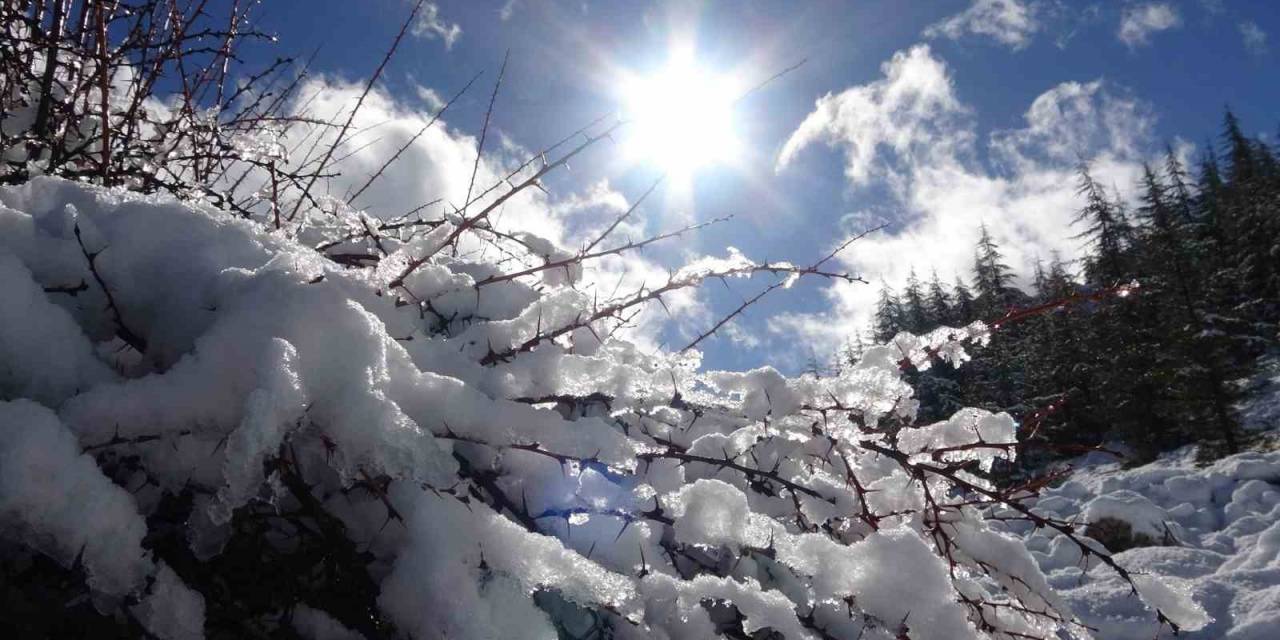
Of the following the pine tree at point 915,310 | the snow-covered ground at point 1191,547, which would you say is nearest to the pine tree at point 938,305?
the pine tree at point 915,310

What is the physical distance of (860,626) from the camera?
4.58ft

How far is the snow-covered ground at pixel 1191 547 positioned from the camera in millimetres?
6070

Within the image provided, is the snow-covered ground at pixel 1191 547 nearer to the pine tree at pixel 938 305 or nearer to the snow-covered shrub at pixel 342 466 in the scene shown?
the snow-covered shrub at pixel 342 466

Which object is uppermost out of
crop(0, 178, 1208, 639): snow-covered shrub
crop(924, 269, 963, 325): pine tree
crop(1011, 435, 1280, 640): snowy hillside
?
crop(924, 269, 963, 325): pine tree

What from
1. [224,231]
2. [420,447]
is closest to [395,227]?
[224,231]

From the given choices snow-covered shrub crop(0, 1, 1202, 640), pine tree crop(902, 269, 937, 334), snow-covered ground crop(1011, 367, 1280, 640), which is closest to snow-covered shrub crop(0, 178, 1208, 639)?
snow-covered shrub crop(0, 1, 1202, 640)

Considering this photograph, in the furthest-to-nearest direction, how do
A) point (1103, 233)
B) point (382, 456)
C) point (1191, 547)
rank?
point (1103, 233) → point (1191, 547) → point (382, 456)

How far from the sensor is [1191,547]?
9.38m

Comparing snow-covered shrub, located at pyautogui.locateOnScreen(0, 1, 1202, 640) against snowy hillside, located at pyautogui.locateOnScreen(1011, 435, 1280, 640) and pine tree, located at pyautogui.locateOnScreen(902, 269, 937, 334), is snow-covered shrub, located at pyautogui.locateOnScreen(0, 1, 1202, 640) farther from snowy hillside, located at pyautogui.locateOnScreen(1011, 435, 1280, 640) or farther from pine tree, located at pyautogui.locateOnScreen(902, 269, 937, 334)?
pine tree, located at pyautogui.locateOnScreen(902, 269, 937, 334)

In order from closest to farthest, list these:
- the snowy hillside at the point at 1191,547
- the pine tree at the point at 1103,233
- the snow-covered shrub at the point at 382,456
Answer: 1. the snow-covered shrub at the point at 382,456
2. the snowy hillside at the point at 1191,547
3. the pine tree at the point at 1103,233

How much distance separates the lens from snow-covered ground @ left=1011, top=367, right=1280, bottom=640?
6070mm

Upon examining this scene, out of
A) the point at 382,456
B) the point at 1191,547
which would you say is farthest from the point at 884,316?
the point at 382,456

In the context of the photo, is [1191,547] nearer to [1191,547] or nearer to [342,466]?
[1191,547]

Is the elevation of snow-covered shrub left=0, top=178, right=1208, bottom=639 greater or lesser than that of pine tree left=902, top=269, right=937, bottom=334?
lesser
